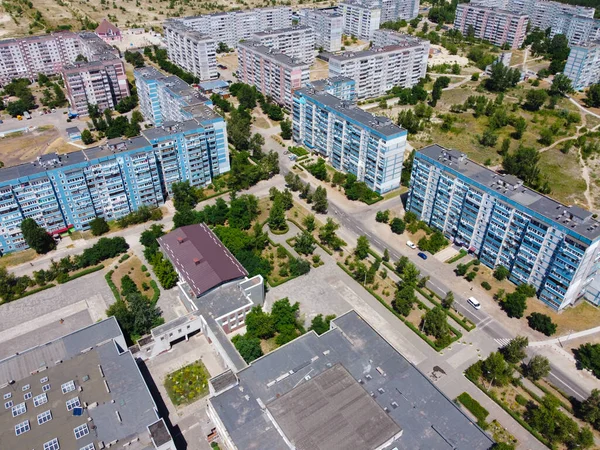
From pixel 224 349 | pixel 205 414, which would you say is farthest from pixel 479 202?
pixel 205 414

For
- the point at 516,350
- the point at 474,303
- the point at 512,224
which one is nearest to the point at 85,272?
the point at 474,303

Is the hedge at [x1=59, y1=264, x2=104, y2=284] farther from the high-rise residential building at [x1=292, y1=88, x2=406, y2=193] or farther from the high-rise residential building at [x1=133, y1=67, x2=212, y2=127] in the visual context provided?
the high-rise residential building at [x1=292, y1=88, x2=406, y2=193]

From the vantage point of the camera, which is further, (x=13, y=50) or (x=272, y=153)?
(x=13, y=50)

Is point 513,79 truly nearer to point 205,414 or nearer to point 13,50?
point 205,414

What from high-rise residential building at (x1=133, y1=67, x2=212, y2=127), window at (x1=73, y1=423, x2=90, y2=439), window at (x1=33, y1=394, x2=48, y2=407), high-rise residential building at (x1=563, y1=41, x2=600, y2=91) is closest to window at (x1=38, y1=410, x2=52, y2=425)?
window at (x1=33, y1=394, x2=48, y2=407)

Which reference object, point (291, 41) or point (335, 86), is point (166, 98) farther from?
point (291, 41)

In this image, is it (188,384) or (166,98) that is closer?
(188,384)
